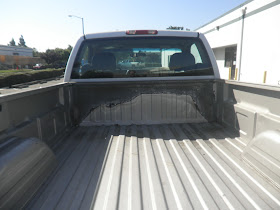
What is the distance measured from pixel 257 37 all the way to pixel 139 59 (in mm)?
13527

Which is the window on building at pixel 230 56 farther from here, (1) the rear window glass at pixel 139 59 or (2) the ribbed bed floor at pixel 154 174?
(2) the ribbed bed floor at pixel 154 174

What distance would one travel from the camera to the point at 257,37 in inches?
550

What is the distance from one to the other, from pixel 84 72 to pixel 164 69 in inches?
52.2

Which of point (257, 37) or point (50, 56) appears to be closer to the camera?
point (257, 37)

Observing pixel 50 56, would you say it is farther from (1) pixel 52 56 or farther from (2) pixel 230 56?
(2) pixel 230 56

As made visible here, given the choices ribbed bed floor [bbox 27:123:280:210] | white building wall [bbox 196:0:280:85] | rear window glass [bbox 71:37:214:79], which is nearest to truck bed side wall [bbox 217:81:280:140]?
ribbed bed floor [bbox 27:123:280:210]

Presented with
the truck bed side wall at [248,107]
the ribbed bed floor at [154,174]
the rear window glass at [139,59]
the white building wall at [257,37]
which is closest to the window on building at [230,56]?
the white building wall at [257,37]

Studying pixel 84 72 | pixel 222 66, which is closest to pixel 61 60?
pixel 222 66

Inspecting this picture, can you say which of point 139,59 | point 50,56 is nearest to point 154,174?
point 139,59

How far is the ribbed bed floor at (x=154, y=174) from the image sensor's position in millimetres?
1704

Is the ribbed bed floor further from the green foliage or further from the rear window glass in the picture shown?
the green foliage

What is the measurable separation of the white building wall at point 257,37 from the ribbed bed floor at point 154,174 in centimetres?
1103

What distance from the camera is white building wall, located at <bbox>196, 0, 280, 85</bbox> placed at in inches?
477

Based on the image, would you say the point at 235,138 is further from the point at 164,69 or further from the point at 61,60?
the point at 61,60
